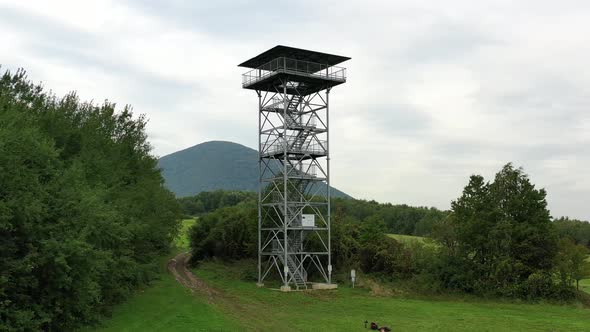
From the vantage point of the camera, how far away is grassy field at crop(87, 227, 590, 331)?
26.5 metres

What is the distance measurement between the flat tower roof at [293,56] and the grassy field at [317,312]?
18080 millimetres

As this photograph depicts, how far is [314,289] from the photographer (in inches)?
1699

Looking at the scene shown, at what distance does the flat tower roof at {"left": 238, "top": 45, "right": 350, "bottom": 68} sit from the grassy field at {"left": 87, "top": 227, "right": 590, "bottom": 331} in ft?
59.3

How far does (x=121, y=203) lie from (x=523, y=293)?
28841mm

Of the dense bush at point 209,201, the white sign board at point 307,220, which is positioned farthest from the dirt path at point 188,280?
the dense bush at point 209,201

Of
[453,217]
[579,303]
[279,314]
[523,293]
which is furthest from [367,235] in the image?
[279,314]

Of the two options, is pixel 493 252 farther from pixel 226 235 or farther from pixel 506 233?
pixel 226 235

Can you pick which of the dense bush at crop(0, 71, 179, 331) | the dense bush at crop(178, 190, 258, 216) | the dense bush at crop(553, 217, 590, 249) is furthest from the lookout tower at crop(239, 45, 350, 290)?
the dense bush at crop(178, 190, 258, 216)

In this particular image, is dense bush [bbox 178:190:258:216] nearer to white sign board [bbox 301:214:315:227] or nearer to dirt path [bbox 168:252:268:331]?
dirt path [bbox 168:252:268:331]

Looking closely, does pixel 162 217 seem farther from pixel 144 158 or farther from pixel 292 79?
pixel 292 79

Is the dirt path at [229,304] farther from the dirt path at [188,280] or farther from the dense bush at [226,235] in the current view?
the dense bush at [226,235]

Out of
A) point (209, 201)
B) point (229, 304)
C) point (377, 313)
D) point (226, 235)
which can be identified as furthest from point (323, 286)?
point (209, 201)

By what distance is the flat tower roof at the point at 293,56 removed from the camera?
1691 inches

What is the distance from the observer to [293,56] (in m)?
44.4
